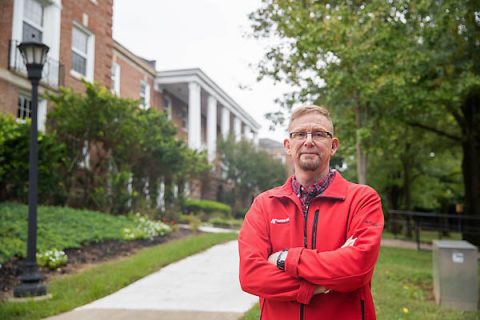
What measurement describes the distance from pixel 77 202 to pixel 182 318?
1009 cm

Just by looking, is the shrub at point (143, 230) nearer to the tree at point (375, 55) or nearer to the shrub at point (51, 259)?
the shrub at point (51, 259)

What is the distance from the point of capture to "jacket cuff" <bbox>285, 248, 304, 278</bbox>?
8.15 feet

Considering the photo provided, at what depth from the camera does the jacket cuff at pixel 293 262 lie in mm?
2484

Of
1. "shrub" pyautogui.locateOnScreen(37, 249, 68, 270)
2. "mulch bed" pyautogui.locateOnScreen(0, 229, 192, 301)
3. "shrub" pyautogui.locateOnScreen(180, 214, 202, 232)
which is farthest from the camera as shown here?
"shrub" pyautogui.locateOnScreen(180, 214, 202, 232)

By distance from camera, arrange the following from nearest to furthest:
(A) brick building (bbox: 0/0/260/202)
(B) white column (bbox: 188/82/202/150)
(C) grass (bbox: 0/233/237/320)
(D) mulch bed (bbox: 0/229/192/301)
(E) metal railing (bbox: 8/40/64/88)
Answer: (C) grass (bbox: 0/233/237/320) < (D) mulch bed (bbox: 0/229/192/301) < (A) brick building (bbox: 0/0/260/202) < (E) metal railing (bbox: 8/40/64/88) < (B) white column (bbox: 188/82/202/150)

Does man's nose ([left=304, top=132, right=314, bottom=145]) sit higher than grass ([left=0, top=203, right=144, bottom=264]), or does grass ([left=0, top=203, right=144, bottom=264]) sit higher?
man's nose ([left=304, top=132, right=314, bottom=145])

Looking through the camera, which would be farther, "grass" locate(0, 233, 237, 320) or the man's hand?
"grass" locate(0, 233, 237, 320)

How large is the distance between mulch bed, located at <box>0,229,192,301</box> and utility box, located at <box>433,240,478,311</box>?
6305 millimetres

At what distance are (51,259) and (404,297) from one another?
6.12 metres

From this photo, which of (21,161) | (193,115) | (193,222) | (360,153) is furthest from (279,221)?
(193,115)

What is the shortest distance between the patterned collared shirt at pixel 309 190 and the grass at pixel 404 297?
316cm

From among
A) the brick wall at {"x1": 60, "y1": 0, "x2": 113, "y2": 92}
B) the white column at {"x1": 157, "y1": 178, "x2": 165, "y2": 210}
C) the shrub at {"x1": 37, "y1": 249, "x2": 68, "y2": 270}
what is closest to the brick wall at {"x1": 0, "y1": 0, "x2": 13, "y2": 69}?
the brick wall at {"x1": 60, "y1": 0, "x2": 113, "y2": 92}

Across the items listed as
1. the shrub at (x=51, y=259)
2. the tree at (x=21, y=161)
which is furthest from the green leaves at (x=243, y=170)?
the shrub at (x=51, y=259)

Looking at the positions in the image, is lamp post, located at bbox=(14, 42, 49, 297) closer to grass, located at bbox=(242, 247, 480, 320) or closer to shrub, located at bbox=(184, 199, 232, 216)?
grass, located at bbox=(242, 247, 480, 320)
